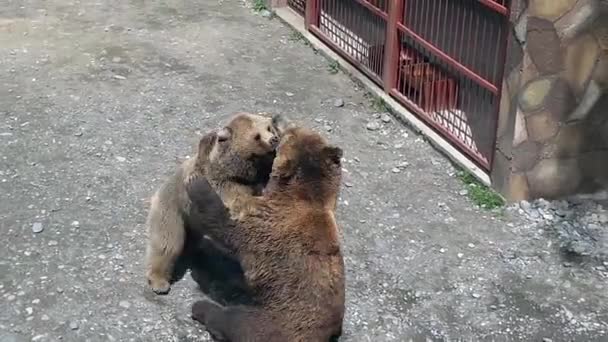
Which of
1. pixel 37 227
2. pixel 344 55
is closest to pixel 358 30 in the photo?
pixel 344 55

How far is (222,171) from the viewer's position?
182 inches

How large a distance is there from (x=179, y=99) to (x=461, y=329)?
11.1 feet

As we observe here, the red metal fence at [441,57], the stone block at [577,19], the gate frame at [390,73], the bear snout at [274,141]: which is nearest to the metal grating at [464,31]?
the red metal fence at [441,57]

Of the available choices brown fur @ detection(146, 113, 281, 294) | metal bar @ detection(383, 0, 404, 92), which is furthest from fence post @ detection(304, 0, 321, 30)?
brown fur @ detection(146, 113, 281, 294)

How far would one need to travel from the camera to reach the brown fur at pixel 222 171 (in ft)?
15.1

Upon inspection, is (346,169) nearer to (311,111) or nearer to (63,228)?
(311,111)

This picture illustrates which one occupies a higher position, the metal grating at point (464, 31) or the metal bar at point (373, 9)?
the metal grating at point (464, 31)

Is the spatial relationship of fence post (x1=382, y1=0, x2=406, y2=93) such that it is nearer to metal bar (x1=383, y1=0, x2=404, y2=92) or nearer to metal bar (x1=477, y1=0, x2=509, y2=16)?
metal bar (x1=383, y1=0, x2=404, y2=92)

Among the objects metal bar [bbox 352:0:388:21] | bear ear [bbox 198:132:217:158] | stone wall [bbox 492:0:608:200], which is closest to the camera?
bear ear [bbox 198:132:217:158]

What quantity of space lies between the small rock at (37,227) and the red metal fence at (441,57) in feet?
9.22

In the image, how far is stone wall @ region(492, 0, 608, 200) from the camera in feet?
18.4

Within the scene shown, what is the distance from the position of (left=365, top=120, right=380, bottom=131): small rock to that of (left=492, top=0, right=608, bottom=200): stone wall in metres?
1.20

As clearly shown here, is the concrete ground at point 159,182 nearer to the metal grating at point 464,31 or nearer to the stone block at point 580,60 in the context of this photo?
the metal grating at point 464,31

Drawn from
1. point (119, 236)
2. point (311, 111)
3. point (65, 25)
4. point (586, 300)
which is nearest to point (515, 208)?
point (586, 300)
